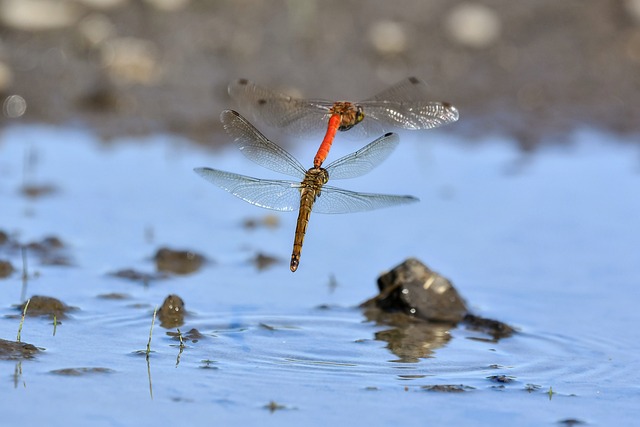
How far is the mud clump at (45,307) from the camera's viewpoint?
506cm

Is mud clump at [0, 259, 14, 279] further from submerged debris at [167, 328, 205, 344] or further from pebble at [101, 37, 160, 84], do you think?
pebble at [101, 37, 160, 84]

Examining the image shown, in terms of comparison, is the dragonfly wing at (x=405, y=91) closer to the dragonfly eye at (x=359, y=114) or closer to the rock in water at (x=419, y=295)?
the dragonfly eye at (x=359, y=114)

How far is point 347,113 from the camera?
521 cm

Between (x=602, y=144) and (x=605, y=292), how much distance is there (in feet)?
11.9

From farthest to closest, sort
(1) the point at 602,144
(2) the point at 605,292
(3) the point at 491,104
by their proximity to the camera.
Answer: (3) the point at 491,104 < (1) the point at 602,144 < (2) the point at 605,292

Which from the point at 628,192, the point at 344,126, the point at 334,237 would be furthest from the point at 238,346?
the point at 628,192

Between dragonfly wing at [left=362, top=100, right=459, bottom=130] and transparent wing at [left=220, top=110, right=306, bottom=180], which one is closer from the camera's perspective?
transparent wing at [left=220, top=110, right=306, bottom=180]

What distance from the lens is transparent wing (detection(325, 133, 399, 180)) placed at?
4988mm

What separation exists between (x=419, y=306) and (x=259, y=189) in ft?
3.56

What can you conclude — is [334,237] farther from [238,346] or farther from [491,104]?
[491,104]

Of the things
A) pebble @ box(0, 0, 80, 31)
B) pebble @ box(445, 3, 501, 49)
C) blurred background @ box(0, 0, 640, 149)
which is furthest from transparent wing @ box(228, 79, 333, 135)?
pebble @ box(445, 3, 501, 49)

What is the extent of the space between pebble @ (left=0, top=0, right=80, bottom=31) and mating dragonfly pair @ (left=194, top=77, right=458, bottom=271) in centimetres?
447

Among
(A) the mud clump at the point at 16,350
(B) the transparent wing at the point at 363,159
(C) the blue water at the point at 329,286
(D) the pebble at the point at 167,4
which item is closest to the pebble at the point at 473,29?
(C) the blue water at the point at 329,286

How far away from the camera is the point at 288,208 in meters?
4.89
